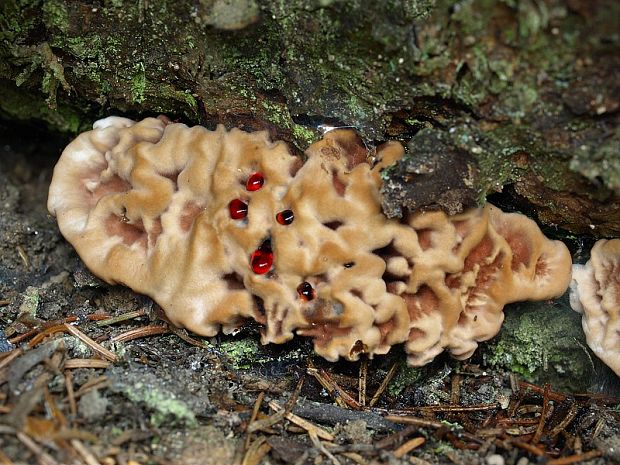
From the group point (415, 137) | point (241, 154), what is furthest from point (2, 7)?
point (415, 137)

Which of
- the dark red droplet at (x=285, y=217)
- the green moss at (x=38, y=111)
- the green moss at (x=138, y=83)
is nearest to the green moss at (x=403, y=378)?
the dark red droplet at (x=285, y=217)

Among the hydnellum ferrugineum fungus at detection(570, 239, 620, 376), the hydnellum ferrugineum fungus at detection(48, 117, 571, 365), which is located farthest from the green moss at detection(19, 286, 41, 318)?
the hydnellum ferrugineum fungus at detection(570, 239, 620, 376)

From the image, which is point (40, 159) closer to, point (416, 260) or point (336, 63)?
point (336, 63)

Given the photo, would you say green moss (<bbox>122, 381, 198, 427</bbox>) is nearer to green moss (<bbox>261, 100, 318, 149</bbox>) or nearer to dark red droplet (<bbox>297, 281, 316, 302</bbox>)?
dark red droplet (<bbox>297, 281, 316, 302</bbox>)

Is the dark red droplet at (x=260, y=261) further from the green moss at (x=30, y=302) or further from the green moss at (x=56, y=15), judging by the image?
the green moss at (x=56, y=15)

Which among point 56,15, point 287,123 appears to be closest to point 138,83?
point 56,15

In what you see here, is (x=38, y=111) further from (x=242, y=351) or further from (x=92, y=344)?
(x=242, y=351)
